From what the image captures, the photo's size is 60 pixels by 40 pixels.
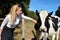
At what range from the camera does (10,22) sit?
687 cm

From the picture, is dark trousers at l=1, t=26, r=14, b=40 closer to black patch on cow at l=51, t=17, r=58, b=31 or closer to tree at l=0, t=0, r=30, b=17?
black patch on cow at l=51, t=17, r=58, b=31

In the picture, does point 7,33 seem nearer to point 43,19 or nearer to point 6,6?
point 43,19

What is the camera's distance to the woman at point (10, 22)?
22.3ft

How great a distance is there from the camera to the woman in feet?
22.3

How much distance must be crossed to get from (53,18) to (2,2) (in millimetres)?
7711

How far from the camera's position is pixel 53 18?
11.5 meters

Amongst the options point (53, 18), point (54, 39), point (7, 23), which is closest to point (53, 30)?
point (53, 18)

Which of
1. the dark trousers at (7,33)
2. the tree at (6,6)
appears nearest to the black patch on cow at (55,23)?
the dark trousers at (7,33)

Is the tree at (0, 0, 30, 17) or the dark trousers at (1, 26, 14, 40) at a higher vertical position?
the tree at (0, 0, 30, 17)

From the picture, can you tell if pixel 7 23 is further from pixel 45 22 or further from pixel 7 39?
pixel 45 22

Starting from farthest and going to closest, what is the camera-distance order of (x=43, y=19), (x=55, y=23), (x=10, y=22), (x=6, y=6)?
(x=6, y=6) → (x=55, y=23) → (x=43, y=19) → (x=10, y=22)

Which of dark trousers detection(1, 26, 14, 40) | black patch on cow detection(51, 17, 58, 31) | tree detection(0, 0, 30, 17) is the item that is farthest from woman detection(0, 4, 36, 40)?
tree detection(0, 0, 30, 17)

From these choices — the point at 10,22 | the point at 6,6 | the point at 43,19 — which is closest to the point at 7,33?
the point at 10,22

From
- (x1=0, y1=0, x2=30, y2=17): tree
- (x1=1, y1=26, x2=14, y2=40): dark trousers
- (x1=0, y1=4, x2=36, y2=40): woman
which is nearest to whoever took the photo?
(x1=0, y1=4, x2=36, y2=40): woman
